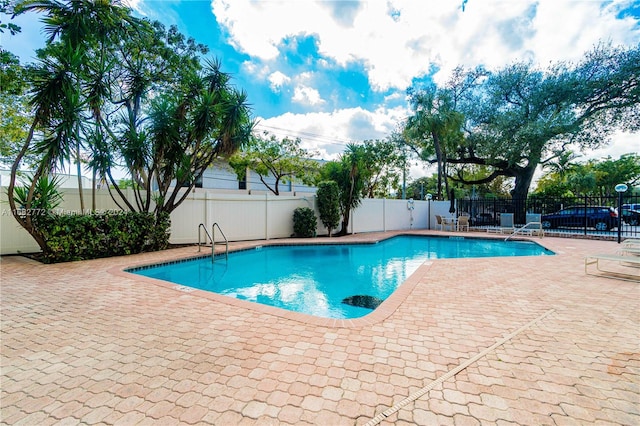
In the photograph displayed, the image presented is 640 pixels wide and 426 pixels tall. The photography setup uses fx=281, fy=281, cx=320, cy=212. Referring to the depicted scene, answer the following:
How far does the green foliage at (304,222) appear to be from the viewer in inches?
494

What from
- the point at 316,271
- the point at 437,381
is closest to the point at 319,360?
the point at 437,381

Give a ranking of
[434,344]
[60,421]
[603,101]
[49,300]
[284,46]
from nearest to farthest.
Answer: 1. [60,421]
2. [434,344]
3. [49,300]
4. [284,46]
5. [603,101]

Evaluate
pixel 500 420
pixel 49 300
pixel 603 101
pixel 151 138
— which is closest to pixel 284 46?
pixel 151 138

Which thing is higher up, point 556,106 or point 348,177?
point 556,106

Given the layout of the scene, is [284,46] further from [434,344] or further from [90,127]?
[434,344]

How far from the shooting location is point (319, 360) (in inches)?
101

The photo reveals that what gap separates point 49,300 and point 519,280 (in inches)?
317

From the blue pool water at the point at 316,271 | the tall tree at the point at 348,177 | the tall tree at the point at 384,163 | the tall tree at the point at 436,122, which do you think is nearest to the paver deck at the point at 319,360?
the blue pool water at the point at 316,271

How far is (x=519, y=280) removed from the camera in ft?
17.9

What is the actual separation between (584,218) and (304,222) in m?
13.8

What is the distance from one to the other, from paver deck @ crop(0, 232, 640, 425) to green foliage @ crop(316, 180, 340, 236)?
8.52m

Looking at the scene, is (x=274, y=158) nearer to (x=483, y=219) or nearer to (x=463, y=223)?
(x=463, y=223)

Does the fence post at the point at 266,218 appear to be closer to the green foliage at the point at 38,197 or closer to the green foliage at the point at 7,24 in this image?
the green foliage at the point at 38,197

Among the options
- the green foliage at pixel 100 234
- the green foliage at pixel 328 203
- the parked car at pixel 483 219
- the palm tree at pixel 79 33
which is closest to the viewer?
the palm tree at pixel 79 33
